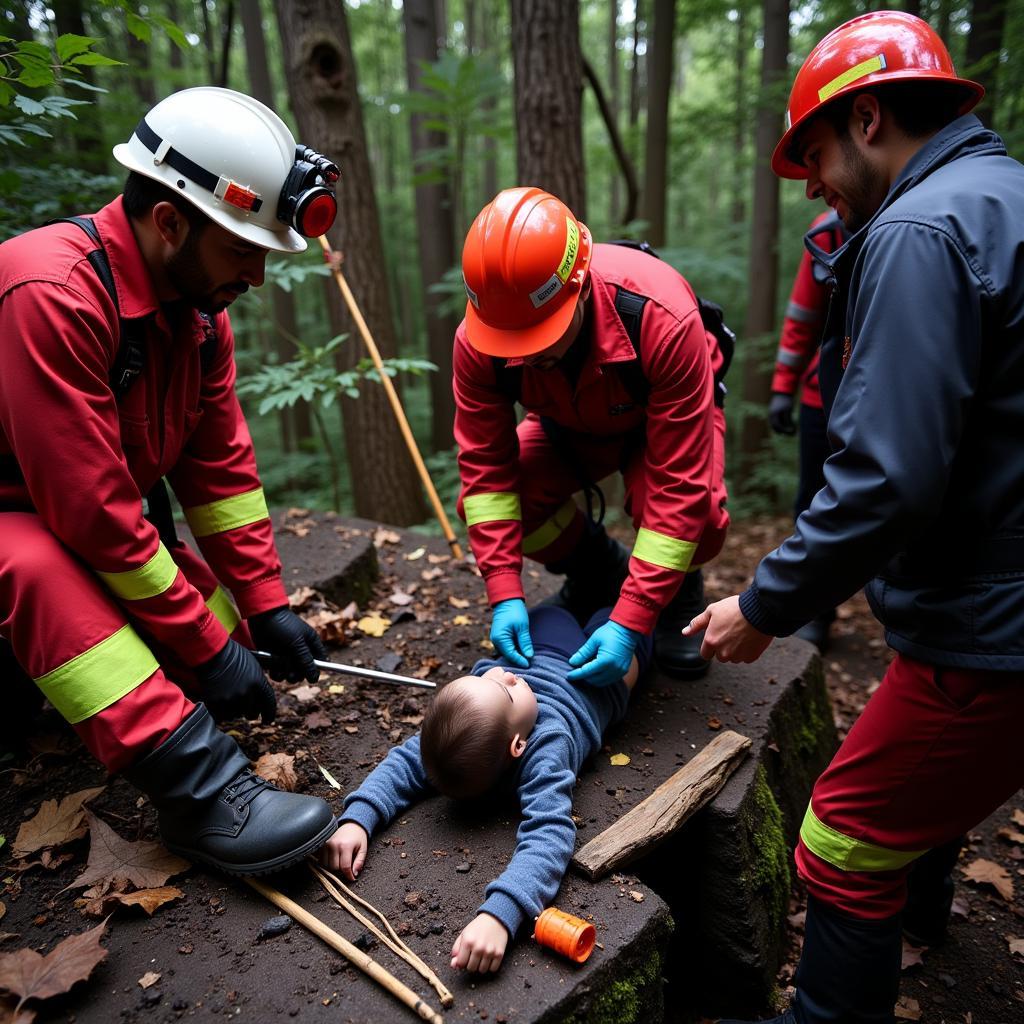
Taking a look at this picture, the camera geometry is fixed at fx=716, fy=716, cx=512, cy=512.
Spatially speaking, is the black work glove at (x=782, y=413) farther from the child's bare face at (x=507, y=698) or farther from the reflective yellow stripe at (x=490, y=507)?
the child's bare face at (x=507, y=698)

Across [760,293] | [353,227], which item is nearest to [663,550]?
[353,227]

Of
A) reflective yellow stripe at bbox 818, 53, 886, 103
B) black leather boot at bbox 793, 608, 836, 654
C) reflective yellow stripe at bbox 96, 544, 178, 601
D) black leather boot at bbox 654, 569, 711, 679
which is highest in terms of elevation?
reflective yellow stripe at bbox 818, 53, 886, 103

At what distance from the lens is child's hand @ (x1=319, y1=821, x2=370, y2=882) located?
7.59ft

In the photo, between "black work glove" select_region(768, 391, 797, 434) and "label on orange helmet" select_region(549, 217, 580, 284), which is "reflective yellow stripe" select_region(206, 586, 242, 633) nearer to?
"label on orange helmet" select_region(549, 217, 580, 284)

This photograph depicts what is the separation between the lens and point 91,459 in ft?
6.97

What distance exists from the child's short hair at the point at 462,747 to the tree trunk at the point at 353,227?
15.2ft

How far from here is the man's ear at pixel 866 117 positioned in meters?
1.91

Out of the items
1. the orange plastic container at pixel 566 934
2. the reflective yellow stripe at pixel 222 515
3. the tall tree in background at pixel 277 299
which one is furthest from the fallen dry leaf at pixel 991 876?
the tall tree in background at pixel 277 299

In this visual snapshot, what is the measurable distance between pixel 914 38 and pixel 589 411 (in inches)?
66.1

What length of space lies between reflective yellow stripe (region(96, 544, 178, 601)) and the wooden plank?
160cm

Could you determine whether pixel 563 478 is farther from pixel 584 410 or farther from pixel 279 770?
pixel 279 770

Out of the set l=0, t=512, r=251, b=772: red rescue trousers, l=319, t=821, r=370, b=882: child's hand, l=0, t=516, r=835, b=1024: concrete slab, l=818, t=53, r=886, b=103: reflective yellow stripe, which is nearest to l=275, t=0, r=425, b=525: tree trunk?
l=0, t=516, r=835, b=1024: concrete slab

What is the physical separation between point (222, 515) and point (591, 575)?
1862mm

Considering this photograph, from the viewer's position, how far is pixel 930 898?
283cm
